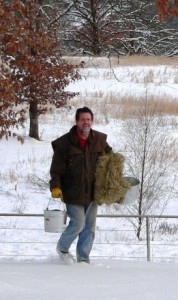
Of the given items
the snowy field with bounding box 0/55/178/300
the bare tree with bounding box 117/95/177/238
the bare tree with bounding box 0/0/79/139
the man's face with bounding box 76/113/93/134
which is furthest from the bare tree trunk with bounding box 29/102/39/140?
the man's face with bounding box 76/113/93/134

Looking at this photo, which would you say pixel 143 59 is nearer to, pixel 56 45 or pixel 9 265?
pixel 56 45

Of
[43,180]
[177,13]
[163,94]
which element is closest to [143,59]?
[163,94]

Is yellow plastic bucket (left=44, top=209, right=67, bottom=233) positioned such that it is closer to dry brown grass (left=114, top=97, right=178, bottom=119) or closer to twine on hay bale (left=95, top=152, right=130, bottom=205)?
twine on hay bale (left=95, top=152, right=130, bottom=205)

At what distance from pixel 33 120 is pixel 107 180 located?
1306 cm

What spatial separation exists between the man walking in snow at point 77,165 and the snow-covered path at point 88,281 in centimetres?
55

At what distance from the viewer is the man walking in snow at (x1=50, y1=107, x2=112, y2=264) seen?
7.32m

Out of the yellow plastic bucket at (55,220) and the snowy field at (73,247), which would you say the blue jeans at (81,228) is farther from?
the snowy field at (73,247)

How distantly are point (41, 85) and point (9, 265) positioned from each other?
11.6 meters

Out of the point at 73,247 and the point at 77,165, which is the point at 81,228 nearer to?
the point at 77,165

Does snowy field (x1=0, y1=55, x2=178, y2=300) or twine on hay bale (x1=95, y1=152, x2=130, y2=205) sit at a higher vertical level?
twine on hay bale (x1=95, y1=152, x2=130, y2=205)

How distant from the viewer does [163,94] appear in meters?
26.7

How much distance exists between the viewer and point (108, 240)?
12836 mm

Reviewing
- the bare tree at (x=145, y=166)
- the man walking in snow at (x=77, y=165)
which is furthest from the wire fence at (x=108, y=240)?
the man walking in snow at (x=77, y=165)

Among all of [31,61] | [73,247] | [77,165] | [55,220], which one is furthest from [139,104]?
[77,165]
